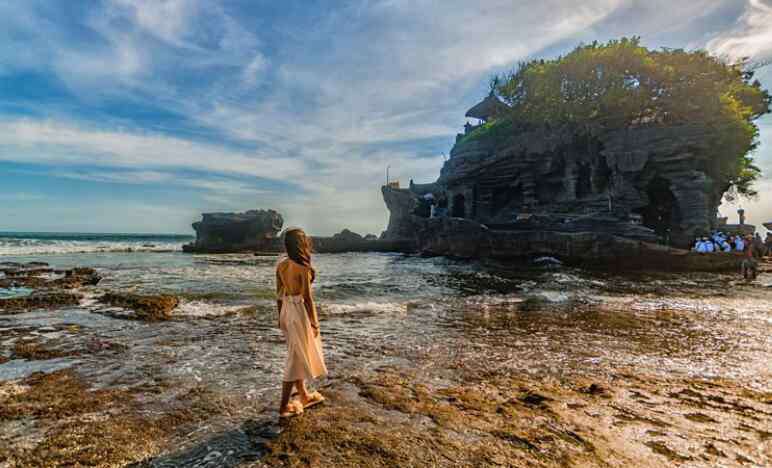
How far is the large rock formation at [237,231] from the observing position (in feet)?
161

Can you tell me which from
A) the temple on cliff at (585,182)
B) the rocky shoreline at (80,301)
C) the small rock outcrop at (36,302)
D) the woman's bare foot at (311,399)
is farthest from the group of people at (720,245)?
the small rock outcrop at (36,302)

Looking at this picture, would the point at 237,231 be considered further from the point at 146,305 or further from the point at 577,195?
the point at 146,305

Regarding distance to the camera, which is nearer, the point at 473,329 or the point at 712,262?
the point at 473,329

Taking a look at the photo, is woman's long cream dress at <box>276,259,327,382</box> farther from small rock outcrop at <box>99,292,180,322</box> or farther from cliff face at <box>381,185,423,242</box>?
cliff face at <box>381,185,423,242</box>

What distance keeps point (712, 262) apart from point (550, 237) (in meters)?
8.63

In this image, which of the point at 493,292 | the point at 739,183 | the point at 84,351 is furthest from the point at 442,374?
the point at 739,183

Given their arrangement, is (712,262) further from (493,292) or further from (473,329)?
(473,329)

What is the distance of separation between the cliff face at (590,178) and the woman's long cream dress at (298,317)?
1070 inches

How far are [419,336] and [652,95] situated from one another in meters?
36.5

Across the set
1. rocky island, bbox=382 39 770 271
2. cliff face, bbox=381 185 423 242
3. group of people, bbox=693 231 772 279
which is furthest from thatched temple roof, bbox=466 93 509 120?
group of people, bbox=693 231 772 279

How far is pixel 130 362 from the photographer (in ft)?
18.1

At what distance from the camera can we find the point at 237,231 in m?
49.6

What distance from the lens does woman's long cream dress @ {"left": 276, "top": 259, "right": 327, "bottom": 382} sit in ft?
12.9

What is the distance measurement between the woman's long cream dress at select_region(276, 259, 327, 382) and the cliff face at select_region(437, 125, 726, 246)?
27.2 metres
